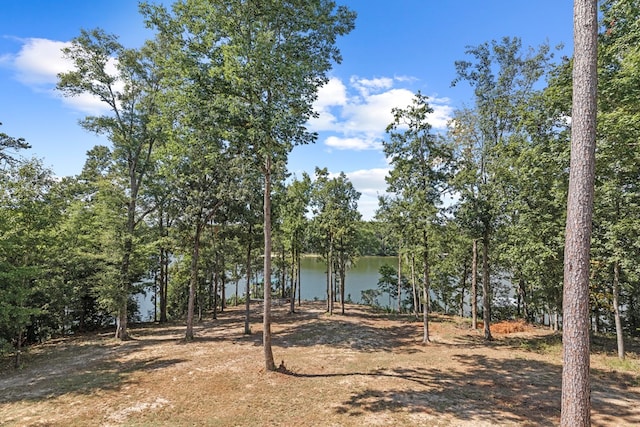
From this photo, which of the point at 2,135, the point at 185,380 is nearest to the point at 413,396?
the point at 185,380

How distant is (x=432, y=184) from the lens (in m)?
13.0

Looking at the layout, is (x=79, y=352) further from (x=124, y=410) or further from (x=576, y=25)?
(x=576, y=25)

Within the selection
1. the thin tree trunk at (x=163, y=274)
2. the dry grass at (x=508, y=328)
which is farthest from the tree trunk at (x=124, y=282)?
the dry grass at (x=508, y=328)

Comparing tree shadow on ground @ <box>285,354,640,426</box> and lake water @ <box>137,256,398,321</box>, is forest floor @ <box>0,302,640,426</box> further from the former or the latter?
lake water @ <box>137,256,398,321</box>

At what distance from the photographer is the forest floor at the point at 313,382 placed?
21.7 ft

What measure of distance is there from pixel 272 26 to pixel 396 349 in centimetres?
1218

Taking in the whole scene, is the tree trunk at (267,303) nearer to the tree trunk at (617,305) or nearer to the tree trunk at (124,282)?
the tree trunk at (124,282)

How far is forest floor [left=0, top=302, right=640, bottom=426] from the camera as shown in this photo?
6.62 m

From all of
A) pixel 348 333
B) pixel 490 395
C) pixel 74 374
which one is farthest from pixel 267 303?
pixel 348 333

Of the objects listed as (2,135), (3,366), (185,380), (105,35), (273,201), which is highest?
(105,35)

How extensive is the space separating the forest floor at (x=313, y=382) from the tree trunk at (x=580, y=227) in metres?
2.25

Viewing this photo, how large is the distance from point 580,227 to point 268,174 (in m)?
7.56

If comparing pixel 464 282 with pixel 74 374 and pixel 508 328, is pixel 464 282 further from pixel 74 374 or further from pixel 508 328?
pixel 74 374

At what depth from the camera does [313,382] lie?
28.3ft
